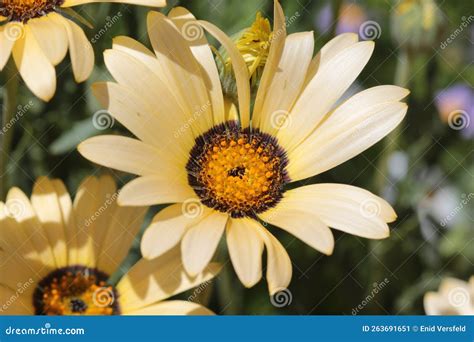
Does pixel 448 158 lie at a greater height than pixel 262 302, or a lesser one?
greater

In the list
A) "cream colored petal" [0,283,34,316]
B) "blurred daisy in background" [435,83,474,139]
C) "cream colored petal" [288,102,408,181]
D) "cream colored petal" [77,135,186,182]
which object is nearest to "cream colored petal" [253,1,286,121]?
"cream colored petal" [288,102,408,181]

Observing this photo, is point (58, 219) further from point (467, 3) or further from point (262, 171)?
point (467, 3)
